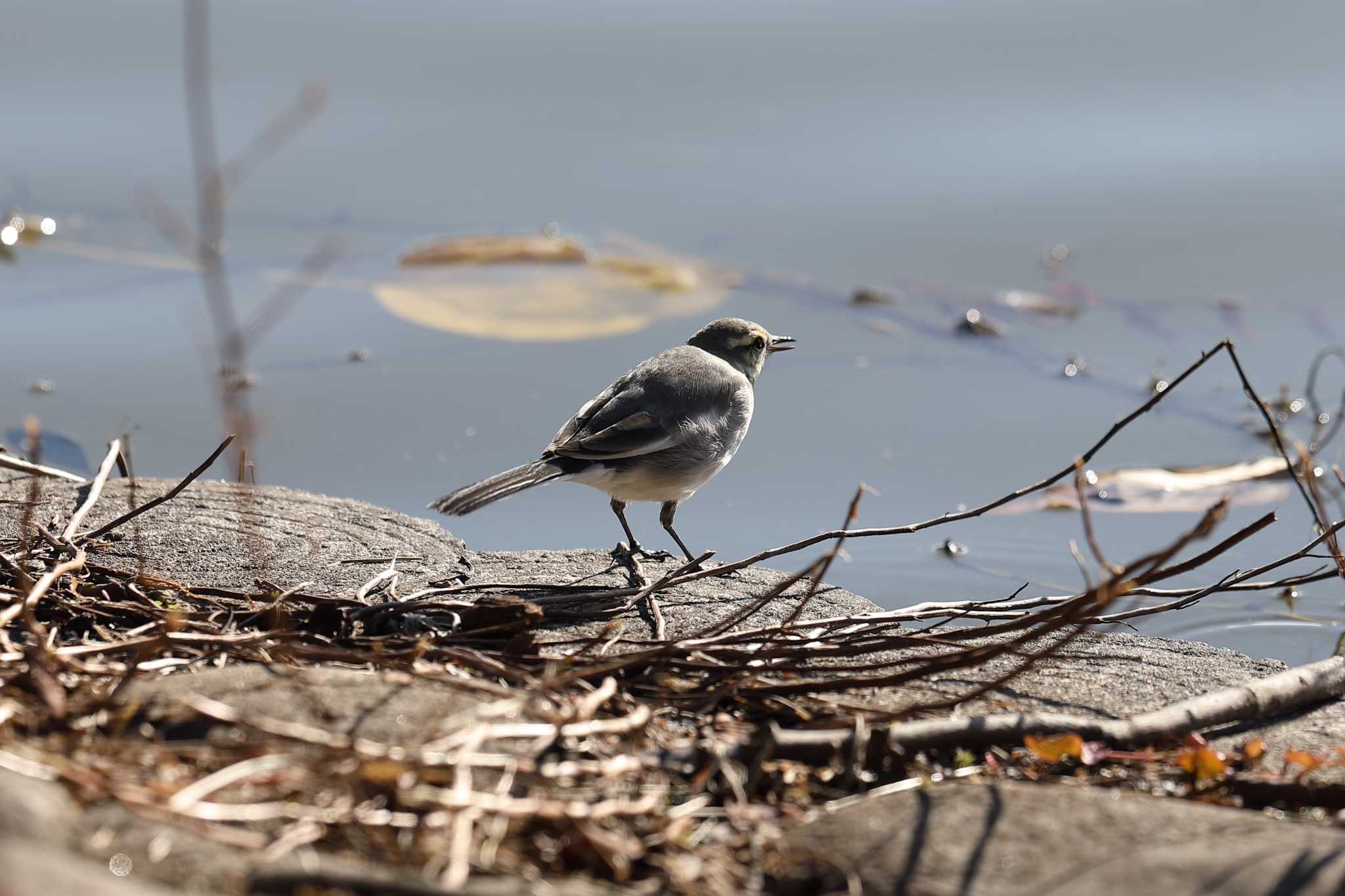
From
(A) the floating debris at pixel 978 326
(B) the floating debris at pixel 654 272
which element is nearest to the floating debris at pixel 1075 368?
(A) the floating debris at pixel 978 326

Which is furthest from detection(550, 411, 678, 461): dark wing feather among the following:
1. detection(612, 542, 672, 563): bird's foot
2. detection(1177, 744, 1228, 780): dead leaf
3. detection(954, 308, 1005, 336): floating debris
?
detection(954, 308, 1005, 336): floating debris

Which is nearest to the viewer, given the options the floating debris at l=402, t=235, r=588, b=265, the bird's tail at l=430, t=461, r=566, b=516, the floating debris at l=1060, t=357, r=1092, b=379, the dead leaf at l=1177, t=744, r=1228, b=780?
the dead leaf at l=1177, t=744, r=1228, b=780

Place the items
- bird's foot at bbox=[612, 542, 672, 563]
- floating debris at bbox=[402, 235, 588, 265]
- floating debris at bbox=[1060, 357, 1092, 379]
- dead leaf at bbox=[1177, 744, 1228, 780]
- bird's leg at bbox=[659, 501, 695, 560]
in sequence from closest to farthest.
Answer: dead leaf at bbox=[1177, 744, 1228, 780] < bird's foot at bbox=[612, 542, 672, 563] < bird's leg at bbox=[659, 501, 695, 560] < floating debris at bbox=[1060, 357, 1092, 379] < floating debris at bbox=[402, 235, 588, 265]

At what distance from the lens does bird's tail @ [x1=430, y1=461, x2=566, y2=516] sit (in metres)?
4.19

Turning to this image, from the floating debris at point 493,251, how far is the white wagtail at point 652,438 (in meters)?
2.27

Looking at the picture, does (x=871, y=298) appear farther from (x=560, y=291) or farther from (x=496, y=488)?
(x=496, y=488)

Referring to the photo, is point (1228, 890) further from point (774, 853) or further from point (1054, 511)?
point (1054, 511)

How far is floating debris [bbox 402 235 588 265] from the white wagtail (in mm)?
2275

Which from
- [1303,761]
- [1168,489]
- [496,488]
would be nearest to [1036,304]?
[1168,489]

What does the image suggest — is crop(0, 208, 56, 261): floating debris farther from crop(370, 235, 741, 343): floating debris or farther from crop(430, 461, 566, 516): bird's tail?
crop(430, 461, 566, 516): bird's tail

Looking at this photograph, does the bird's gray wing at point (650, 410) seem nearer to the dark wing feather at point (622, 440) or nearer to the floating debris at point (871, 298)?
the dark wing feather at point (622, 440)

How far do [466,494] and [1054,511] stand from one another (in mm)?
2523

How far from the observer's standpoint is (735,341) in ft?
18.2

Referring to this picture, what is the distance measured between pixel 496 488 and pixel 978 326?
11.1 feet
